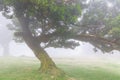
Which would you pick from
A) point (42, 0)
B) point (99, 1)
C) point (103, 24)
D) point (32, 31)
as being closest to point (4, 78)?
point (32, 31)

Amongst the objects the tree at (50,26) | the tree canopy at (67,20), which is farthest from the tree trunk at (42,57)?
the tree canopy at (67,20)

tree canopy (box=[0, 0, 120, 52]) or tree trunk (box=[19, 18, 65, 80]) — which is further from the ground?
tree canopy (box=[0, 0, 120, 52])

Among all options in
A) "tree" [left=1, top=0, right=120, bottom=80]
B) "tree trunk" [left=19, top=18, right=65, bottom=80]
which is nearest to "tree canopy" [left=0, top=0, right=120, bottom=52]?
"tree" [left=1, top=0, right=120, bottom=80]

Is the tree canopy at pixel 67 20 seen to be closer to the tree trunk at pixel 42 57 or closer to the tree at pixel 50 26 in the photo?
the tree at pixel 50 26

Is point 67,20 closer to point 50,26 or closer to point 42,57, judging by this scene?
point 50,26

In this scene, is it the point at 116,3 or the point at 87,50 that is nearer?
the point at 116,3

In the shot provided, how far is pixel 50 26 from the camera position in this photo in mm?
19859

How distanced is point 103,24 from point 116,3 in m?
2.42

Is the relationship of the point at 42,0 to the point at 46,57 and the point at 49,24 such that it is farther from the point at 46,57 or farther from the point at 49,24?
the point at 46,57

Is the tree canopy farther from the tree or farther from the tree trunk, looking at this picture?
the tree trunk

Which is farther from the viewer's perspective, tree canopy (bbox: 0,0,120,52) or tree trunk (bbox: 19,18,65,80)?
tree trunk (bbox: 19,18,65,80)

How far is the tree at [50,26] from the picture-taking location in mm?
17288

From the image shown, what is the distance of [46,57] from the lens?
68.3 feet

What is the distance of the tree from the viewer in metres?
17.3
